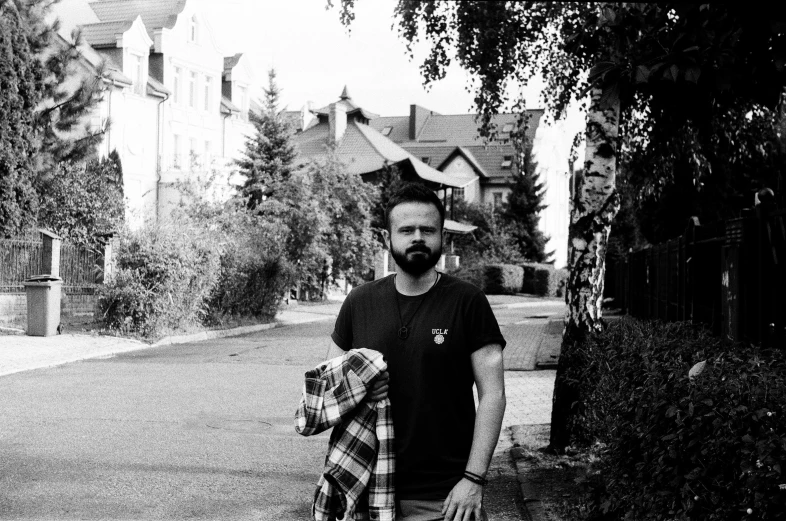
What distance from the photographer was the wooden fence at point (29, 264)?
21.5 meters

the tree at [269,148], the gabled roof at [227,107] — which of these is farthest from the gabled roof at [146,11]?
the tree at [269,148]

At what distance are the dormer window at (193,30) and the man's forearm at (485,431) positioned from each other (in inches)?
1702

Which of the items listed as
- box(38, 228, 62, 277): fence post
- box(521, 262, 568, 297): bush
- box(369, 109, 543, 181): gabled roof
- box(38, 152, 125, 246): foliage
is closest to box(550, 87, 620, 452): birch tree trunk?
box(38, 228, 62, 277): fence post

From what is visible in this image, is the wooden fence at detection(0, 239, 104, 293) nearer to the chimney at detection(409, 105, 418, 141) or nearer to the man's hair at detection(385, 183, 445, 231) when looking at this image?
the man's hair at detection(385, 183, 445, 231)

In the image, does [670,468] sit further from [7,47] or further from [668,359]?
[7,47]

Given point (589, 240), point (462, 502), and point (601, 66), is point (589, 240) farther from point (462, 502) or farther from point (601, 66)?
point (462, 502)

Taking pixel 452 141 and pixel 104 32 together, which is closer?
pixel 104 32

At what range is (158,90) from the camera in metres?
40.5

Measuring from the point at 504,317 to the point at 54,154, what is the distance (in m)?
14.7

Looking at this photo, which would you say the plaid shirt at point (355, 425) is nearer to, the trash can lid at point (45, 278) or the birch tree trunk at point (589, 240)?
the birch tree trunk at point (589, 240)

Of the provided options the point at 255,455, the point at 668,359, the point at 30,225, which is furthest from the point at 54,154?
the point at 668,359

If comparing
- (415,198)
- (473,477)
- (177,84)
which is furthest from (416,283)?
(177,84)

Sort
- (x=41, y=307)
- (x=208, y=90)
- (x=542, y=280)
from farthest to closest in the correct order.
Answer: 1. (x=542, y=280)
2. (x=208, y=90)
3. (x=41, y=307)

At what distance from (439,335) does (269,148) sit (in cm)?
4539
